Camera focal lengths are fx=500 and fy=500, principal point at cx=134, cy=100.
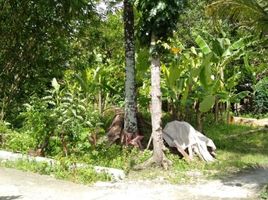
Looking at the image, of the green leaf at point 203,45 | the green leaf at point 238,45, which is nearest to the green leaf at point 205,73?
the green leaf at point 203,45

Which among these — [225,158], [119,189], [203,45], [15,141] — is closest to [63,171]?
[119,189]

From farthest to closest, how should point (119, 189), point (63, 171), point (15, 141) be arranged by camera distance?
point (15, 141) < point (63, 171) < point (119, 189)

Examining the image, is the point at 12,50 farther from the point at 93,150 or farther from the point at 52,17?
the point at 93,150

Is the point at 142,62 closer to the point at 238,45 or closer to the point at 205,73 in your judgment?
the point at 205,73

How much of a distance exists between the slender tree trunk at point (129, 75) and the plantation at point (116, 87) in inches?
0.8

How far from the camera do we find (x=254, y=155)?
37.3 feet

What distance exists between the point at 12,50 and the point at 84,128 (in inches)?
140

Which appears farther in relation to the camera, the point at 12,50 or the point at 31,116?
the point at 12,50

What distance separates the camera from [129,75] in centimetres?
1065

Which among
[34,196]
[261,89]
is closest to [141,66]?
[34,196]

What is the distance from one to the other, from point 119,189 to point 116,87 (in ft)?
21.4

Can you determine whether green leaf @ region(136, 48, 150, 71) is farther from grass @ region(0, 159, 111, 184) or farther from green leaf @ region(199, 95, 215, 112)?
grass @ region(0, 159, 111, 184)

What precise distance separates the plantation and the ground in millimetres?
336

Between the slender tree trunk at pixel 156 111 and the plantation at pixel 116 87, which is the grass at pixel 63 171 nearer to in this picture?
the plantation at pixel 116 87
